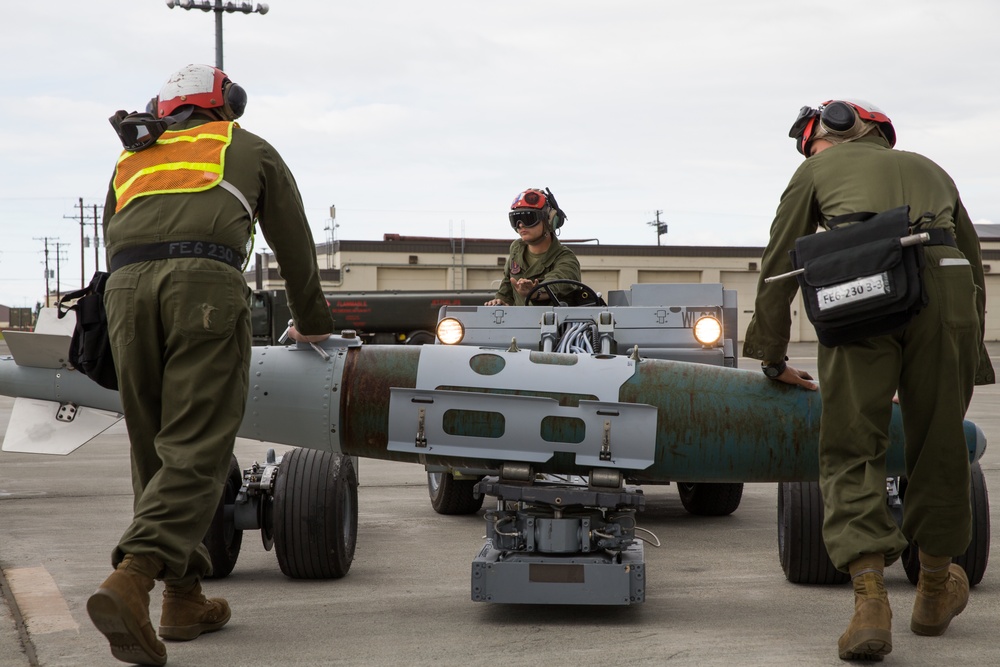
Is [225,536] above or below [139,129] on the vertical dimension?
below

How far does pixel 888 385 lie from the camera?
3891 mm

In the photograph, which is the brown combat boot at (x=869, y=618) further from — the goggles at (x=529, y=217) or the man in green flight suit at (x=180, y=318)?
the goggles at (x=529, y=217)

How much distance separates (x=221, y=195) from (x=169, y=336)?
53cm

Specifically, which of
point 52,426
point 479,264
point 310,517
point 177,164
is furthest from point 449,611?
point 479,264

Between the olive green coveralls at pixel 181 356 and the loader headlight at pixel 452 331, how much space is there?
9.45 ft

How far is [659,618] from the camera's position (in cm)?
450

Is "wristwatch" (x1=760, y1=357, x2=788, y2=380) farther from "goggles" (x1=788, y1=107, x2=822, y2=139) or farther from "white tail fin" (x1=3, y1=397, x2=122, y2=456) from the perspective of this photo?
"white tail fin" (x1=3, y1=397, x2=122, y2=456)

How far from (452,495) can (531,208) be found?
6.58 feet

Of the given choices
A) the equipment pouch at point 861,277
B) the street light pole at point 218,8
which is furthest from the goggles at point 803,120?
the street light pole at point 218,8

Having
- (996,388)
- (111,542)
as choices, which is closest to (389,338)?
(996,388)

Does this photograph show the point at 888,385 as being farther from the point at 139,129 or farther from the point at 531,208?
the point at 531,208

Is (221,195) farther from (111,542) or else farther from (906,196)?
(111,542)

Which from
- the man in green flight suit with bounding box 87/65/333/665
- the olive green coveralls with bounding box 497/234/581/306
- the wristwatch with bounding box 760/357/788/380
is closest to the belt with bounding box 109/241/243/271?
the man in green flight suit with bounding box 87/65/333/665

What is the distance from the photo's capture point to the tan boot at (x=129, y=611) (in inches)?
135
